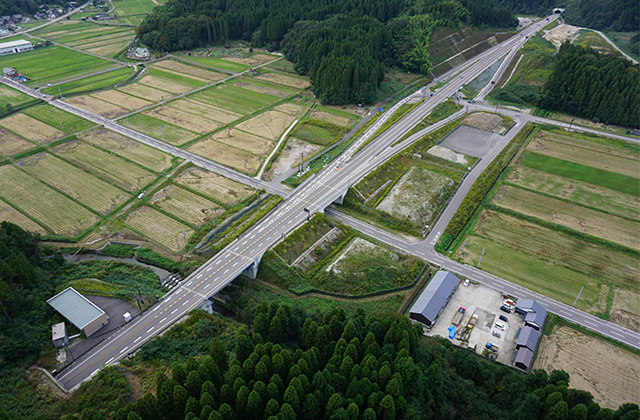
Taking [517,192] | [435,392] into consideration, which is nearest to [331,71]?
[517,192]

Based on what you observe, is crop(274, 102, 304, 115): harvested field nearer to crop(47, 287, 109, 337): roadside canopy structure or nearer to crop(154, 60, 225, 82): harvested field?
crop(154, 60, 225, 82): harvested field

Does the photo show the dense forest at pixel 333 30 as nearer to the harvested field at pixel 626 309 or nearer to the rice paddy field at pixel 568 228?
the rice paddy field at pixel 568 228

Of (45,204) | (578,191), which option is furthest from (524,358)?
(45,204)

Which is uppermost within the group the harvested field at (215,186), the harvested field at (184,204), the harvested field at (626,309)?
the harvested field at (215,186)

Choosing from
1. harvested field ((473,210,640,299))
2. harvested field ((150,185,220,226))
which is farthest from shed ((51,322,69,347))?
harvested field ((473,210,640,299))

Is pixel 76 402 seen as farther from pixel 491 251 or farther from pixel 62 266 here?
pixel 491 251

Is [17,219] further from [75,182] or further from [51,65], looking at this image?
[51,65]

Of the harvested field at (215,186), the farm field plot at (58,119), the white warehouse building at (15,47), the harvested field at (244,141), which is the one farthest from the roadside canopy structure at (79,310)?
the white warehouse building at (15,47)
